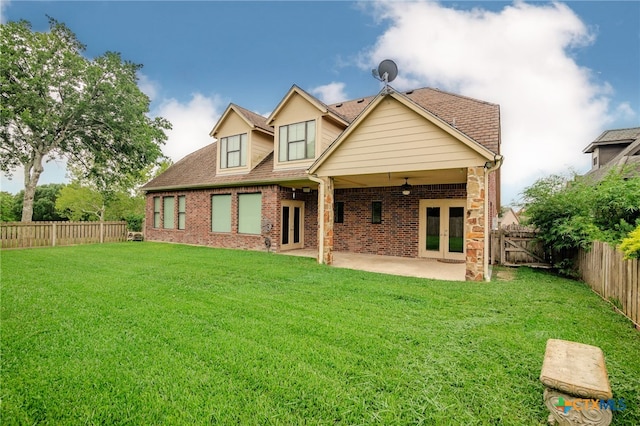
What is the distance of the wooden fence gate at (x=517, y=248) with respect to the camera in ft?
31.1

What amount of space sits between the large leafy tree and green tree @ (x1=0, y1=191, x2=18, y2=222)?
1909 cm

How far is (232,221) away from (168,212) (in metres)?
5.29

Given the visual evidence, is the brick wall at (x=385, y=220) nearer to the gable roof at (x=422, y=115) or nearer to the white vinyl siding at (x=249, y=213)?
the white vinyl siding at (x=249, y=213)

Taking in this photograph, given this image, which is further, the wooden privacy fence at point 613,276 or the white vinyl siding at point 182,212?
the white vinyl siding at point 182,212

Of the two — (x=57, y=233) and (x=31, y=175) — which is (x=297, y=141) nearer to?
(x=57, y=233)

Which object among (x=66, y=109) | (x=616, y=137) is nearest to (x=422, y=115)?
(x=66, y=109)

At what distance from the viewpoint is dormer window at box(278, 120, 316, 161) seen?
12.1 metres

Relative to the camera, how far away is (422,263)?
10.3 metres

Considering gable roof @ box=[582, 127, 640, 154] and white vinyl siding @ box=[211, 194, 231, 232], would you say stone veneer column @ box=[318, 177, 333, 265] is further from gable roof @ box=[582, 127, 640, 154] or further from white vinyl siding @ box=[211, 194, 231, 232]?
gable roof @ box=[582, 127, 640, 154]

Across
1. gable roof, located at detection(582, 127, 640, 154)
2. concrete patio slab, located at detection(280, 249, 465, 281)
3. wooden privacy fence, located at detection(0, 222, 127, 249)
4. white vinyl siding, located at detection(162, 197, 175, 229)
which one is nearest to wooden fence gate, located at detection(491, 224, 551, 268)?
concrete patio slab, located at detection(280, 249, 465, 281)

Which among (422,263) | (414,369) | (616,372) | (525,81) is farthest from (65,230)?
(525,81)

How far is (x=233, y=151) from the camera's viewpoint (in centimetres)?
1438

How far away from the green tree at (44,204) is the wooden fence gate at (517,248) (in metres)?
41.2

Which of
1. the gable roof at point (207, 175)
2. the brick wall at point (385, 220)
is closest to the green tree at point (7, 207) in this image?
the gable roof at point (207, 175)
